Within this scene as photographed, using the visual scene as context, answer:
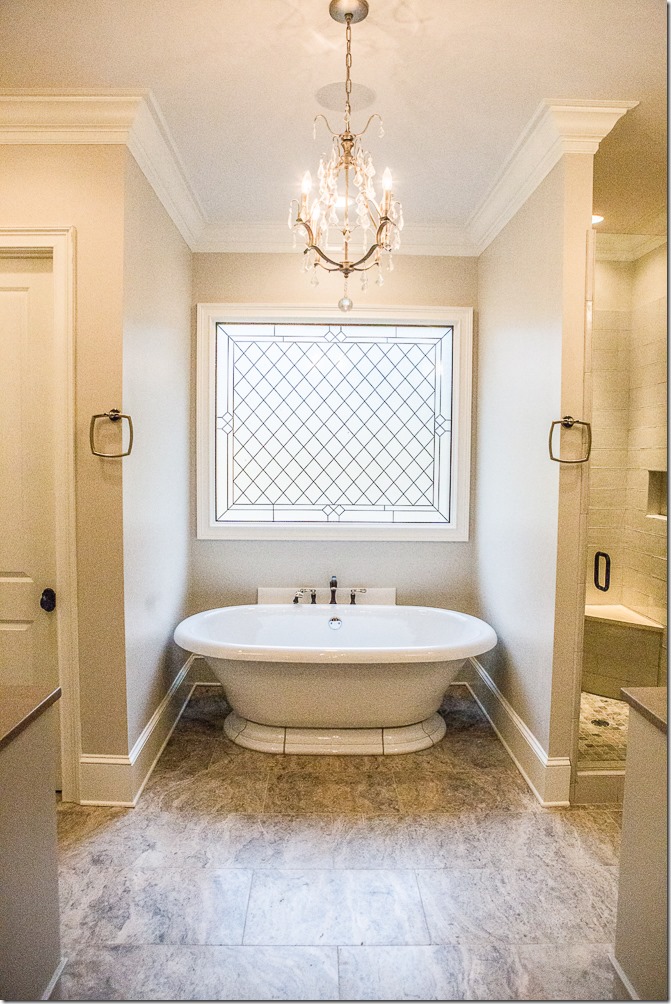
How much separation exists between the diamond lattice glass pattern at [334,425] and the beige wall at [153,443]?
36 centimetres

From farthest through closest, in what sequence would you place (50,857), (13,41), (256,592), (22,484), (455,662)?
(256,592) → (455,662) → (22,484) → (13,41) → (50,857)

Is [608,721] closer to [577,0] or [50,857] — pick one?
[50,857]

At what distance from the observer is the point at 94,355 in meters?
2.30

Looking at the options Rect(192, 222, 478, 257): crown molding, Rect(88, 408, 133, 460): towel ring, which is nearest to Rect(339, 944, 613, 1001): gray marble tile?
Rect(88, 408, 133, 460): towel ring

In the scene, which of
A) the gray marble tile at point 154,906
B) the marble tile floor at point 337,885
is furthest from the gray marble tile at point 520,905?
the gray marble tile at point 154,906

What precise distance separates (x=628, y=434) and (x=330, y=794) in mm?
1910

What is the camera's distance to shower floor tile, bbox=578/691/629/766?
8.04 feet

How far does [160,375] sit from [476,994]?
2580 mm

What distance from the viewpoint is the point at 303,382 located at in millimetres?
3699

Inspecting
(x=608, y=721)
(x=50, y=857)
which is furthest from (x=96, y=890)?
(x=608, y=721)

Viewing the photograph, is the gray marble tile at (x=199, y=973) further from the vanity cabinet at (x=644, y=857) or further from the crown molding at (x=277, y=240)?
the crown molding at (x=277, y=240)

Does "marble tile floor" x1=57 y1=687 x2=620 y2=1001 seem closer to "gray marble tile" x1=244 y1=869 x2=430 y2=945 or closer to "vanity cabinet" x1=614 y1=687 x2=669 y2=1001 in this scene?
"gray marble tile" x1=244 y1=869 x2=430 y2=945

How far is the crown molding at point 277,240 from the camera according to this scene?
11.2 feet

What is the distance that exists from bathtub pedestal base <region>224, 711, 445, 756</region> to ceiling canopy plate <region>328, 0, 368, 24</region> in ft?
8.98
